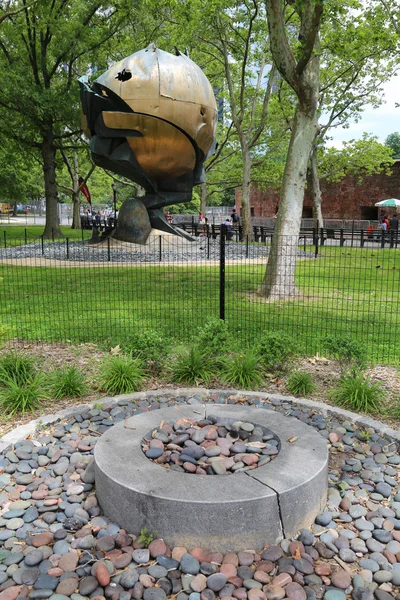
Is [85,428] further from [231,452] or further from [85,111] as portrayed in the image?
[85,111]

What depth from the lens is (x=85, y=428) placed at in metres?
4.44

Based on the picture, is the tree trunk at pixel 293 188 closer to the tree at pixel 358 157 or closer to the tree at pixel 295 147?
the tree at pixel 295 147

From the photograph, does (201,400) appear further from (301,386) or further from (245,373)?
(301,386)

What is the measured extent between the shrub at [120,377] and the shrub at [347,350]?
6.91 ft

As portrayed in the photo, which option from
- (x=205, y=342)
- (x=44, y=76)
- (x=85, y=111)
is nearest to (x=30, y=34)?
(x=44, y=76)

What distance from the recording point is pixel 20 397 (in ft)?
15.7

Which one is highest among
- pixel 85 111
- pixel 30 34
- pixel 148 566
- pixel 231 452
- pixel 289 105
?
pixel 30 34

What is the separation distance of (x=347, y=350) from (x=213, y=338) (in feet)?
4.82

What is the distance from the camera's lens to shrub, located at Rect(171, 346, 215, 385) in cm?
544

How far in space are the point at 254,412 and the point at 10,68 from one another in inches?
964

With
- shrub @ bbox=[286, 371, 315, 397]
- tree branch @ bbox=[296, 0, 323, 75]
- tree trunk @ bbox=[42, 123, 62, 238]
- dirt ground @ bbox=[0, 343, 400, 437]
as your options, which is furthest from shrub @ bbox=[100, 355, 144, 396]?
tree trunk @ bbox=[42, 123, 62, 238]

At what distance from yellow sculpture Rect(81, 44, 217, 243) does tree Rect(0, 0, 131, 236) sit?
7.77 meters

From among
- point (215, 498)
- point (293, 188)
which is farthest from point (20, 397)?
point (293, 188)

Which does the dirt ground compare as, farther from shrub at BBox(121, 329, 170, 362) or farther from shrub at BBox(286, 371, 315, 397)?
shrub at BBox(121, 329, 170, 362)
